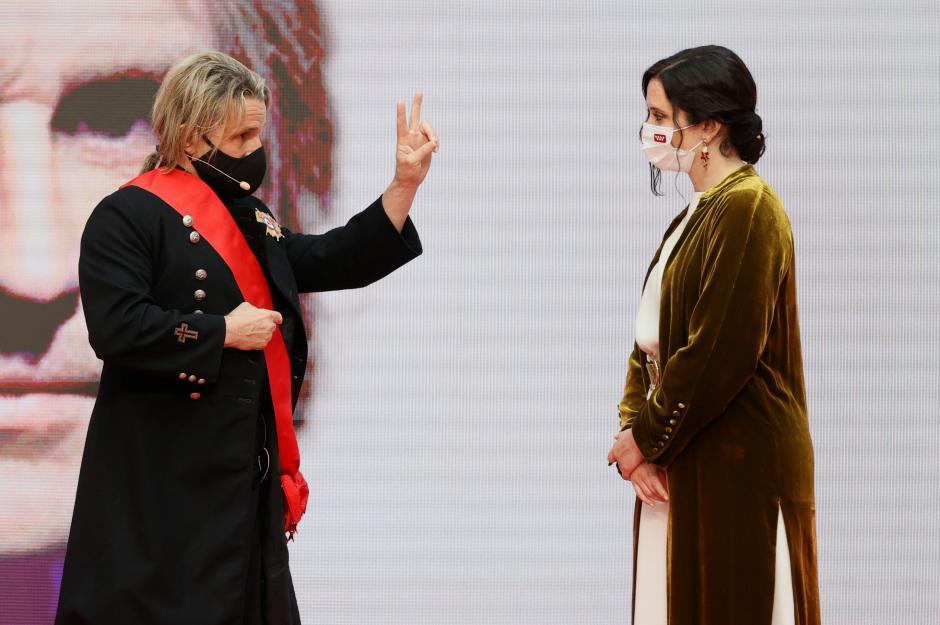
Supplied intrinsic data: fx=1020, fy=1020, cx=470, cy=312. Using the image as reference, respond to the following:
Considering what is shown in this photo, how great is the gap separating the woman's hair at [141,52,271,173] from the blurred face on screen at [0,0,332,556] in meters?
1.24

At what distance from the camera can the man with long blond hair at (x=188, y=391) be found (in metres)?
1.70

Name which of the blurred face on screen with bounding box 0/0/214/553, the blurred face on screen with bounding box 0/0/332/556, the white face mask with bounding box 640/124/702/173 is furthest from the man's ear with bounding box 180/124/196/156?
the blurred face on screen with bounding box 0/0/214/553

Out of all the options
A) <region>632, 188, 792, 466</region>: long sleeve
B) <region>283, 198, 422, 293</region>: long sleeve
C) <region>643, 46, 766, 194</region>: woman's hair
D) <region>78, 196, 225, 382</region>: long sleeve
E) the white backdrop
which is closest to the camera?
<region>78, 196, 225, 382</region>: long sleeve

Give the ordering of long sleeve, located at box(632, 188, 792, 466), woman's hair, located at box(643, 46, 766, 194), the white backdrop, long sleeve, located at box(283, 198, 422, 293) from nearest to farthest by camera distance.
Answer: long sleeve, located at box(632, 188, 792, 466)
woman's hair, located at box(643, 46, 766, 194)
long sleeve, located at box(283, 198, 422, 293)
the white backdrop

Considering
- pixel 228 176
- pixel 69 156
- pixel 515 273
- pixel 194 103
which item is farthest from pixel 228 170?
pixel 69 156

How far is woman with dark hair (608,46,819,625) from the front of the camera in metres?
1.78

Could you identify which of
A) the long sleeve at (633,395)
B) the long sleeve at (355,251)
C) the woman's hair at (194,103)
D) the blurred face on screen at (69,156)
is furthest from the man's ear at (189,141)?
the blurred face on screen at (69,156)

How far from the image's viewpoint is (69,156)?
10.1 ft

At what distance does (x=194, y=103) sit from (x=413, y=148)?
425 millimetres

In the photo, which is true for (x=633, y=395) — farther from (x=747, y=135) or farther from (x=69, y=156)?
(x=69, y=156)

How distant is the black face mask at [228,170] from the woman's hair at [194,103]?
3 centimetres

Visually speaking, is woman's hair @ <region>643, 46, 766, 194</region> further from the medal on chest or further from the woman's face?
the medal on chest

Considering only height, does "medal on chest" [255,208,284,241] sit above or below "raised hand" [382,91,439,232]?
below

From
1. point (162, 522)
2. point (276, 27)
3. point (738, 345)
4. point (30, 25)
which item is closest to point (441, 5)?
point (276, 27)
